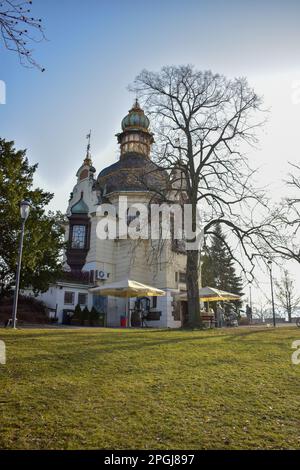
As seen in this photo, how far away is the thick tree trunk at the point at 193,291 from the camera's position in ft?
66.5

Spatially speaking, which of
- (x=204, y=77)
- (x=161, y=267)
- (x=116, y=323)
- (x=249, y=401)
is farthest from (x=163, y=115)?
(x=249, y=401)

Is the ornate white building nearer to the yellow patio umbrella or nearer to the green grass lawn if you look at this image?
the yellow patio umbrella

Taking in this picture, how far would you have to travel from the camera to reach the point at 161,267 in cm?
3469

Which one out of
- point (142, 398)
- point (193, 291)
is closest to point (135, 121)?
point (193, 291)

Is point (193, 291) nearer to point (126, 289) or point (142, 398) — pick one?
point (126, 289)

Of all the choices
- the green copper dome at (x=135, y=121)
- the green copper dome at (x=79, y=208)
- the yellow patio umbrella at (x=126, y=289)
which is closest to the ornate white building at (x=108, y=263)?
the green copper dome at (x=79, y=208)

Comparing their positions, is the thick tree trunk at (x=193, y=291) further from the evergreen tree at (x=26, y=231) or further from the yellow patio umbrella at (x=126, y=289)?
the evergreen tree at (x=26, y=231)

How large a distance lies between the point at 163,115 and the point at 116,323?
57.8 ft

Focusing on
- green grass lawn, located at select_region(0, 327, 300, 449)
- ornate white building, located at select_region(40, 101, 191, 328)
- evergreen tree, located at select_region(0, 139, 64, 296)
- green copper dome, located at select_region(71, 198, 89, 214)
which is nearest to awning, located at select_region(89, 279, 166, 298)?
evergreen tree, located at select_region(0, 139, 64, 296)

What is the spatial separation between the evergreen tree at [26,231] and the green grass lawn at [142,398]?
8.86m

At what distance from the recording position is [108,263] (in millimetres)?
35312

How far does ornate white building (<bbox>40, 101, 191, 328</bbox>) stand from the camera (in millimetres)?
31547
